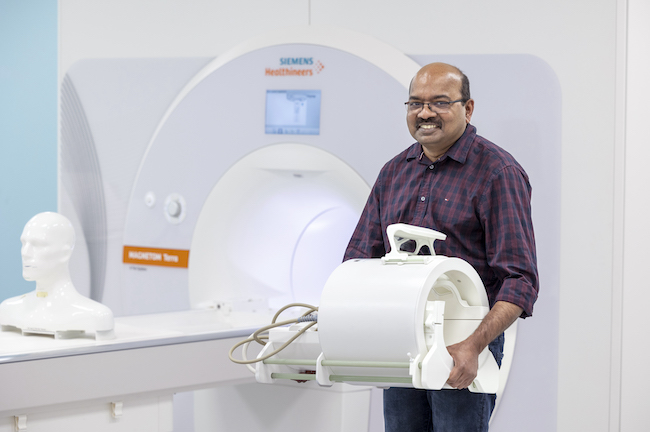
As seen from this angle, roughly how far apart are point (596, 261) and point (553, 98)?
0.44 meters

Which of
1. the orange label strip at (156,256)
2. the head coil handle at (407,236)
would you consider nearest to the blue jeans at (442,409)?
the head coil handle at (407,236)

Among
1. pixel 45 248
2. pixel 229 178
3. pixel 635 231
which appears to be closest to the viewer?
pixel 45 248

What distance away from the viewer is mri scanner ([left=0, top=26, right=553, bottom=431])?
2496 mm

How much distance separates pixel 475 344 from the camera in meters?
1.44

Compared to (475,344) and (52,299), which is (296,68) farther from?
(475,344)

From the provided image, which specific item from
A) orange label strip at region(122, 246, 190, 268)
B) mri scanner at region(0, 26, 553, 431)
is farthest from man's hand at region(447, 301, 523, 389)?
orange label strip at region(122, 246, 190, 268)

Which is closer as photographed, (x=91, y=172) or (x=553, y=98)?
(x=553, y=98)

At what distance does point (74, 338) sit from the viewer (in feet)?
6.89

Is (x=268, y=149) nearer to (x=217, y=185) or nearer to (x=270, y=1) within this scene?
(x=217, y=185)

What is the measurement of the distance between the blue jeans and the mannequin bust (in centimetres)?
80

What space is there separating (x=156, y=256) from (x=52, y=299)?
2.61 ft

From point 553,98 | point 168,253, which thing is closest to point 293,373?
point 553,98

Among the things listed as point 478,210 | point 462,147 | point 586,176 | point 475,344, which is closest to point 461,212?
point 478,210

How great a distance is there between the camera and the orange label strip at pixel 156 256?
2.86 meters
